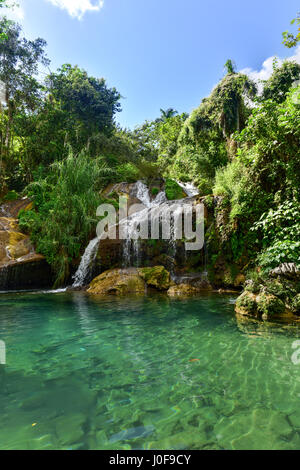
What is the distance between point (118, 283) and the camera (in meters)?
7.83

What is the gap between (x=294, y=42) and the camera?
3225 millimetres

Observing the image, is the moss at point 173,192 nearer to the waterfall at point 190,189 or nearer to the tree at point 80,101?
the waterfall at point 190,189

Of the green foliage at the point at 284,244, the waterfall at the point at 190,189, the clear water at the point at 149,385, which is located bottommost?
the clear water at the point at 149,385

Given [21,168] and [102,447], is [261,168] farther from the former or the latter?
[21,168]

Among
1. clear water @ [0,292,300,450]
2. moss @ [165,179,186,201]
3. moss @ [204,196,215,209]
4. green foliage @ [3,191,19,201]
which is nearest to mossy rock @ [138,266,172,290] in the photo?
moss @ [204,196,215,209]

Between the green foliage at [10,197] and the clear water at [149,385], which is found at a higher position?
the green foliage at [10,197]

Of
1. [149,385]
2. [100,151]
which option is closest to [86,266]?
[149,385]

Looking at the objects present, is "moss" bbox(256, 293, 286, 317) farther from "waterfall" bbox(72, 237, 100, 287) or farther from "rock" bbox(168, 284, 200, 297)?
"waterfall" bbox(72, 237, 100, 287)

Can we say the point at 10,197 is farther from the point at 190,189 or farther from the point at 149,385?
the point at 149,385

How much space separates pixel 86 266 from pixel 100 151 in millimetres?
12603

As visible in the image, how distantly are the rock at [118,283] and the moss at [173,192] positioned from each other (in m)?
5.73

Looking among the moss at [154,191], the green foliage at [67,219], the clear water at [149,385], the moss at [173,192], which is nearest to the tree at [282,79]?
the moss at [173,192]

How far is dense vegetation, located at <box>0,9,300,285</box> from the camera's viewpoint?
7.22 m

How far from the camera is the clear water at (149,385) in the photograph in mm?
1592
